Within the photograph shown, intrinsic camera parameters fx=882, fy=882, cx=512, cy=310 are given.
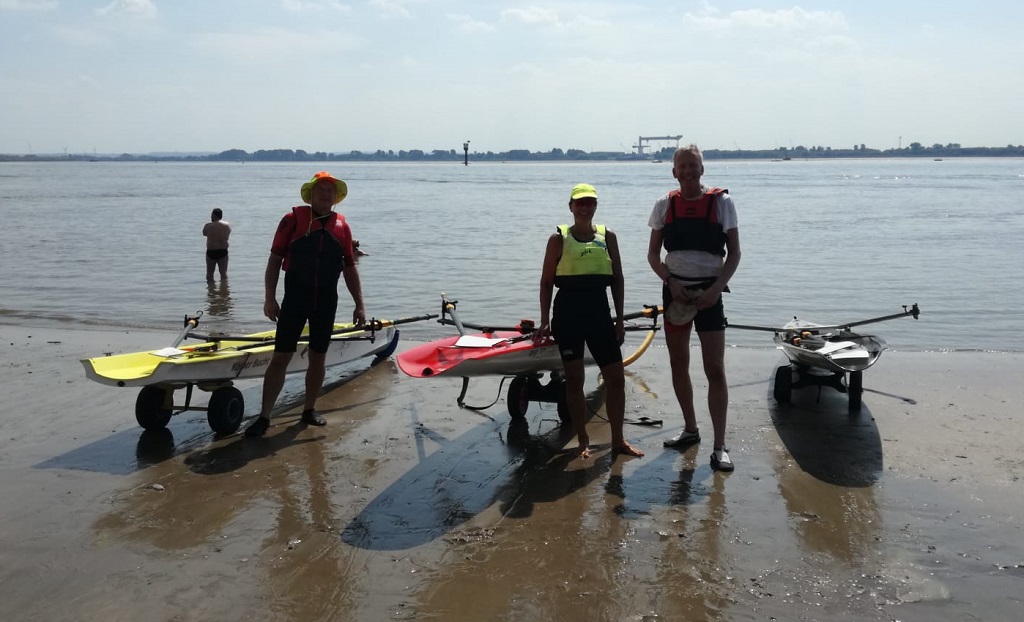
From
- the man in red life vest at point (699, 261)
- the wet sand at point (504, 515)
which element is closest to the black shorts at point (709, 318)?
the man in red life vest at point (699, 261)

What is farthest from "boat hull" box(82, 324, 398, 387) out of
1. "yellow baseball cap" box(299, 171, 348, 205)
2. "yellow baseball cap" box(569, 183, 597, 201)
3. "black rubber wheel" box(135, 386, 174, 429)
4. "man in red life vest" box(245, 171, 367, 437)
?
"yellow baseball cap" box(569, 183, 597, 201)

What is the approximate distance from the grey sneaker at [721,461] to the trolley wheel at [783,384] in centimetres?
176

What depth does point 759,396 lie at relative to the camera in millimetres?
7934

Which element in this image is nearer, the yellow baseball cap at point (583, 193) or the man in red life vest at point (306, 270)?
the yellow baseball cap at point (583, 193)

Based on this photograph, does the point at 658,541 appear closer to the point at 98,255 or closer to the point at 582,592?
the point at 582,592

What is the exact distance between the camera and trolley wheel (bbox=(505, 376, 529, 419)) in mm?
7109

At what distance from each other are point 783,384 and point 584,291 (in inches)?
101

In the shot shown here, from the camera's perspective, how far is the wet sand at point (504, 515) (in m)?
4.10

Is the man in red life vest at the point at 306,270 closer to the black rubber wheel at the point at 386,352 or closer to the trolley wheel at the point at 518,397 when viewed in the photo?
the trolley wheel at the point at 518,397

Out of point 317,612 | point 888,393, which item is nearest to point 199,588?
point 317,612

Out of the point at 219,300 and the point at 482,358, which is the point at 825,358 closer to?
the point at 482,358

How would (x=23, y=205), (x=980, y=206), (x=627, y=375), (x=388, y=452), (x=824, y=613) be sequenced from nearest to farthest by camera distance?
(x=824, y=613) → (x=388, y=452) → (x=627, y=375) → (x=980, y=206) → (x=23, y=205)

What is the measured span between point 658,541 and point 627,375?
4244mm

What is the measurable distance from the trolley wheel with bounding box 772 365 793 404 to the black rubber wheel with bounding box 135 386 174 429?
493cm
